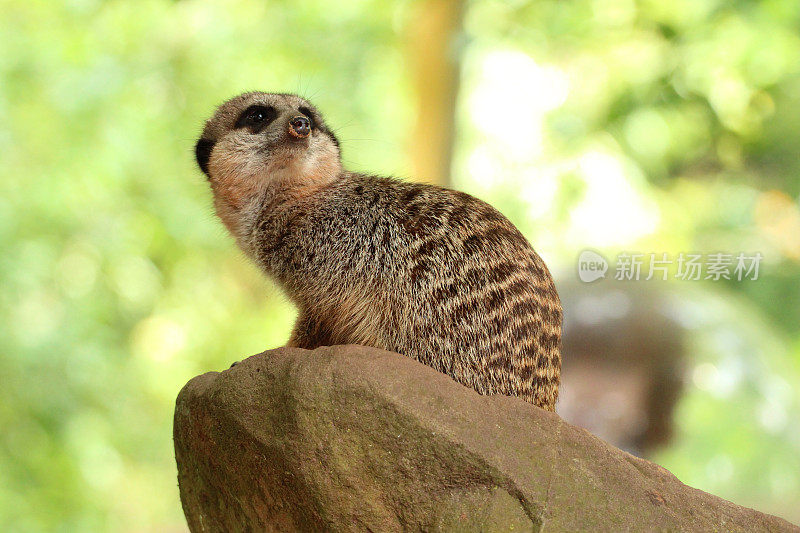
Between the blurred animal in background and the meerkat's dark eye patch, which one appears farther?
the blurred animal in background

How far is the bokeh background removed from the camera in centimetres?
341

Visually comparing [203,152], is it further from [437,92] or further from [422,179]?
[437,92]

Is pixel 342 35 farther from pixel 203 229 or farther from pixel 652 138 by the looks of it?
pixel 652 138

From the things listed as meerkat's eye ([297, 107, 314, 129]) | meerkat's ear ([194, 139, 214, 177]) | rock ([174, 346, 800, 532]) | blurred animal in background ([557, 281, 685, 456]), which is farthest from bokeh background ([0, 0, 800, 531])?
rock ([174, 346, 800, 532])

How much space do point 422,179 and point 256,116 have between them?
2.07 m

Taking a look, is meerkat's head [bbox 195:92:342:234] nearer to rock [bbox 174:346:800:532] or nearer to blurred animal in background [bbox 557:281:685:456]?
rock [bbox 174:346:800:532]

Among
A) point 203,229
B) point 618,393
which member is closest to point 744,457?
point 618,393

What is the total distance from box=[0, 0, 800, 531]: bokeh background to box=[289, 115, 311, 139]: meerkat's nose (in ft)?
1.52

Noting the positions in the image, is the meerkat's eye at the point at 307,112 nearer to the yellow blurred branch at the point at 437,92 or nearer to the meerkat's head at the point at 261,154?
the meerkat's head at the point at 261,154

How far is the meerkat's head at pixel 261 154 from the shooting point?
6.92 feet

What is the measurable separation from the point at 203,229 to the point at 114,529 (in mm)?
1814

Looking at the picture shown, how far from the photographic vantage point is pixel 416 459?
1.59m

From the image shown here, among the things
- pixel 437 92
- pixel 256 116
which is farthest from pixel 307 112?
pixel 437 92

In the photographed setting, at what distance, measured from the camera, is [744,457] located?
10.8ft
